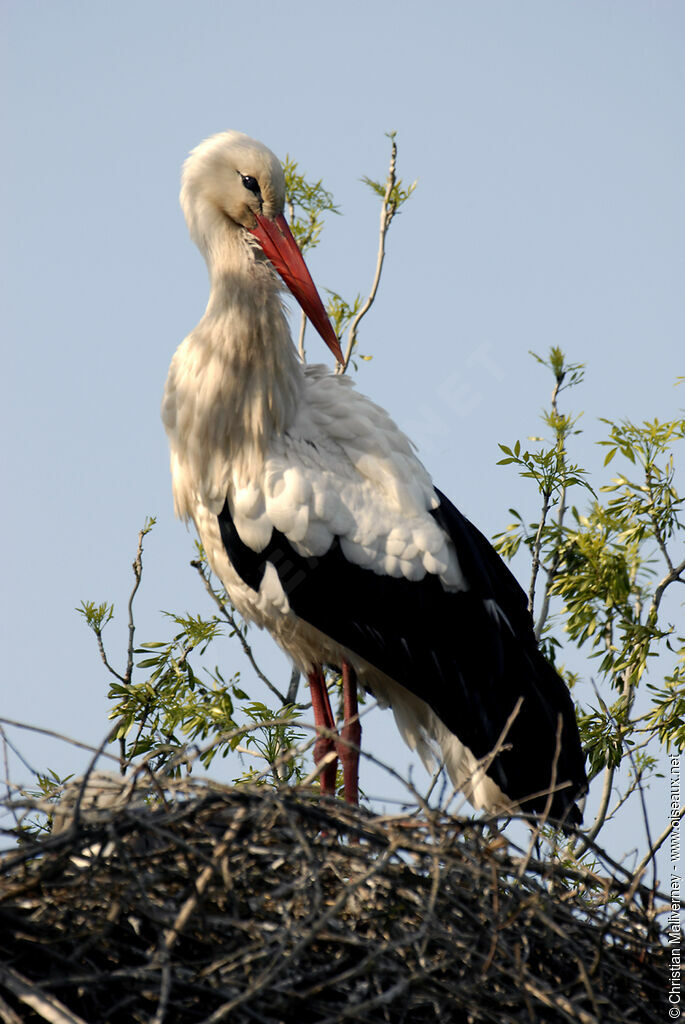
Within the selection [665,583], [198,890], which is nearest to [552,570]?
[665,583]

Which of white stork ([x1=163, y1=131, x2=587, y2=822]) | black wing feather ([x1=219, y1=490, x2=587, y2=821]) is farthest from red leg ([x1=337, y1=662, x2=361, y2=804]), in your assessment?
black wing feather ([x1=219, y1=490, x2=587, y2=821])

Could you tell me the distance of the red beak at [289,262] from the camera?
3.63m

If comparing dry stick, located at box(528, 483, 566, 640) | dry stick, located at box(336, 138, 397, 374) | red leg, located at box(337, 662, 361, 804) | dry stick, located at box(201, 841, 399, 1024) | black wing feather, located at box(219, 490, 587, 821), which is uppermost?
dry stick, located at box(336, 138, 397, 374)

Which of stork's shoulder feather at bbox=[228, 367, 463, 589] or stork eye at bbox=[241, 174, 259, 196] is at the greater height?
stork eye at bbox=[241, 174, 259, 196]

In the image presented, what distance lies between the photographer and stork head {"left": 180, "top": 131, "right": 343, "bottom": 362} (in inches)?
143

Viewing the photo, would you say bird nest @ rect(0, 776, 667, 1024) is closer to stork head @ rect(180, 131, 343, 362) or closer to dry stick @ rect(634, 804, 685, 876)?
dry stick @ rect(634, 804, 685, 876)

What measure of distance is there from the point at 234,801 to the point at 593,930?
29.2 inches

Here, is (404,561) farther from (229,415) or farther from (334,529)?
(229,415)

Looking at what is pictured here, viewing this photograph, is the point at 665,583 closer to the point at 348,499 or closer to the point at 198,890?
the point at 348,499

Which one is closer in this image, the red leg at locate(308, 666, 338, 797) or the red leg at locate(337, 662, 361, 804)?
the red leg at locate(337, 662, 361, 804)

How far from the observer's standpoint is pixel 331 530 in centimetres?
339

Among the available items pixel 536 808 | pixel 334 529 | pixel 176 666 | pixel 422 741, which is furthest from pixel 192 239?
pixel 536 808

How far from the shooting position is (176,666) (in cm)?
409

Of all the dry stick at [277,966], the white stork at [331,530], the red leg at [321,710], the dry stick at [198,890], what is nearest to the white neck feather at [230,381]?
the white stork at [331,530]
